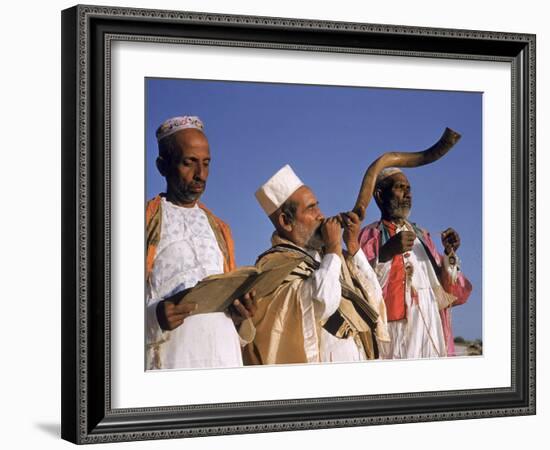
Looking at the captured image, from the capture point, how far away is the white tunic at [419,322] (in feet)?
14.3

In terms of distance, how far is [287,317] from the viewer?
4.20 metres

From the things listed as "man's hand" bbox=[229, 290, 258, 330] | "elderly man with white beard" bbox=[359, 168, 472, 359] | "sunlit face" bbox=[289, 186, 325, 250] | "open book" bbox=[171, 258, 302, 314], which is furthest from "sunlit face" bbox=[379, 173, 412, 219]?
"man's hand" bbox=[229, 290, 258, 330]

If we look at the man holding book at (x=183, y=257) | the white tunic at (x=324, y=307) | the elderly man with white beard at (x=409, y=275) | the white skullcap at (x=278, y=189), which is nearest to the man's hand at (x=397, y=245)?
the elderly man with white beard at (x=409, y=275)

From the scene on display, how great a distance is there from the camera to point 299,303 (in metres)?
4.21

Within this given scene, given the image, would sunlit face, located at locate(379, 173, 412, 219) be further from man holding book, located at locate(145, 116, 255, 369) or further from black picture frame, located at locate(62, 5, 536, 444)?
man holding book, located at locate(145, 116, 255, 369)

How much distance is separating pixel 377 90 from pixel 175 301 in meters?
0.86

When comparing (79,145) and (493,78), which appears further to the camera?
(493,78)

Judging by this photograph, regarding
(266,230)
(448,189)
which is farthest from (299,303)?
(448,189)

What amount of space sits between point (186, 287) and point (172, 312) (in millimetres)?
78

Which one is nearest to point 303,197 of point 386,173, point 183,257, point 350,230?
point 350,230

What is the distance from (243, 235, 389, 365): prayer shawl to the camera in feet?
13.7

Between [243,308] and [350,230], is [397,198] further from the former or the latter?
[243,308]

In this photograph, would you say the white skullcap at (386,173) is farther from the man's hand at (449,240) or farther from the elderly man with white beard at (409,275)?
the man's hand at (449,240)

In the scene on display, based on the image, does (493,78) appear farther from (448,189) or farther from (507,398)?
(507,398)
